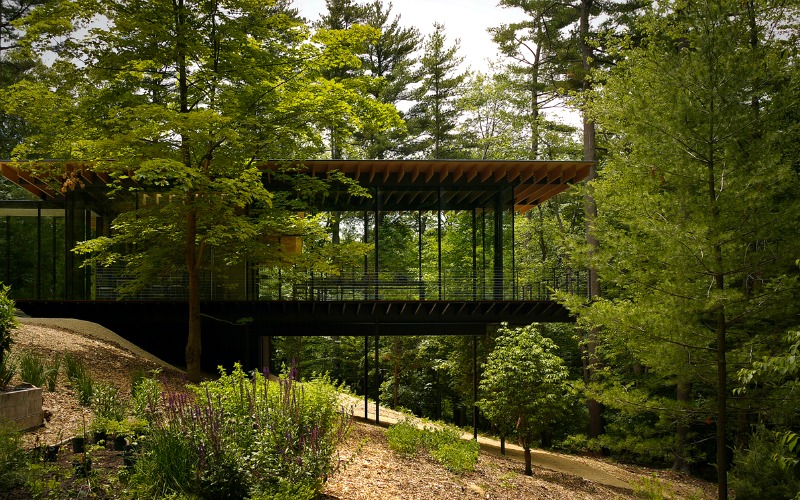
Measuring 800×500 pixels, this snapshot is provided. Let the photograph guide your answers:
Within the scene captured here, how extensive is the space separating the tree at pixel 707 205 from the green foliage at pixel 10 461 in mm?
7956

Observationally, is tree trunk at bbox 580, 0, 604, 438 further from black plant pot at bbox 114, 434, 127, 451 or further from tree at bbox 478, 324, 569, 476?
black plant pot at bbox 114, 434, 127, 451

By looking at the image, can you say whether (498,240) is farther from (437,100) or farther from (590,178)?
(437,100)

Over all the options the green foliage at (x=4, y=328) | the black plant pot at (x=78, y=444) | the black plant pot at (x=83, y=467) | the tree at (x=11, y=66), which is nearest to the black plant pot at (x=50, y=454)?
the black plant pot at (x=78, y=444)

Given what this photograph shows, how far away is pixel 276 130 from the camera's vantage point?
471 inches

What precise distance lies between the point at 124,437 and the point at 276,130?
6626mm

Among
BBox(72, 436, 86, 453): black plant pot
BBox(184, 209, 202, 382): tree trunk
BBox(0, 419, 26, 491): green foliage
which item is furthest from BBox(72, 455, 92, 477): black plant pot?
BBox(184, 209, 202, 382): tree trunk

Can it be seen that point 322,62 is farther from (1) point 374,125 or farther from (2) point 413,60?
(2) point 413,60

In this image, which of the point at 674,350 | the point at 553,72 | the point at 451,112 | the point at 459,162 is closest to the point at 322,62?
the point at 459,162

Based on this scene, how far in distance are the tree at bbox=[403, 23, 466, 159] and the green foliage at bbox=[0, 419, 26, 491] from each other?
28.2m

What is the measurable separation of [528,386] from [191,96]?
8130 mm

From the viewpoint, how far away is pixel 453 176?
61.0 ft

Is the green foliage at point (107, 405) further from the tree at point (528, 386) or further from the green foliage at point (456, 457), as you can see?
the tree at point (528, 386)

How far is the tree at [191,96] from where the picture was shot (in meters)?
11.0

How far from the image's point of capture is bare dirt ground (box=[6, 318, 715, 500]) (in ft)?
24.1
